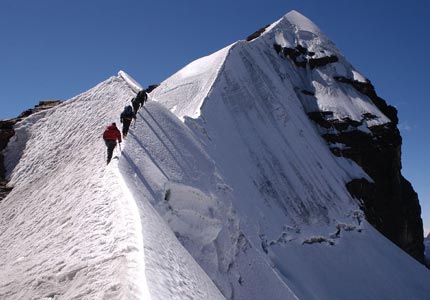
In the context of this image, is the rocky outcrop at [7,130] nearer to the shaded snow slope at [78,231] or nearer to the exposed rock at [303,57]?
the shaded snow slope at [78,231]

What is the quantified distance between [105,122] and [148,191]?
655 centimetres

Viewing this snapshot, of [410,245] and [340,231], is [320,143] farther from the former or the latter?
[410,245]

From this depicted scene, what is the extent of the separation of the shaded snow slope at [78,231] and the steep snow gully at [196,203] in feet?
0.14

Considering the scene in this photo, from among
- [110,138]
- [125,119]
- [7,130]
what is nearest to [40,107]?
[7,130]

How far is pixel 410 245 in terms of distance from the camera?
4334 cm

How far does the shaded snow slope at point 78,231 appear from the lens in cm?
612

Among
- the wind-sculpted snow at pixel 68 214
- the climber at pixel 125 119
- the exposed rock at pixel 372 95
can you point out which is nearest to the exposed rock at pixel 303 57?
the exposed rock at pixel 372 95

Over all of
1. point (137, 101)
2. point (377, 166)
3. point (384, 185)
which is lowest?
point (384, 185)

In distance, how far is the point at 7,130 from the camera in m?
18.6

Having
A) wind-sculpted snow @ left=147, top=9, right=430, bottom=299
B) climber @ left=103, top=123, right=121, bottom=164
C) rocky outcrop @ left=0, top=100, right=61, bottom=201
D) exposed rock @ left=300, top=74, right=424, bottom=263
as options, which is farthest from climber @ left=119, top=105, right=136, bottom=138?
exposed rock @ left=300, top=74, right=424, bottom=263

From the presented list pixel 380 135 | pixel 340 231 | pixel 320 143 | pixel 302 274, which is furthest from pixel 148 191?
pixel 380 135

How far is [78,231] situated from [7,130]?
12.8 metres

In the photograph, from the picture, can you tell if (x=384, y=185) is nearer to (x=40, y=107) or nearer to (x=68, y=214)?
(x=40, y=107)

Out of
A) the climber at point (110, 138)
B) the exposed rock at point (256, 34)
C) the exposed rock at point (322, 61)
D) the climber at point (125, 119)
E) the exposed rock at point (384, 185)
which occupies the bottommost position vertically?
the exposed rock at point (384, 185)
